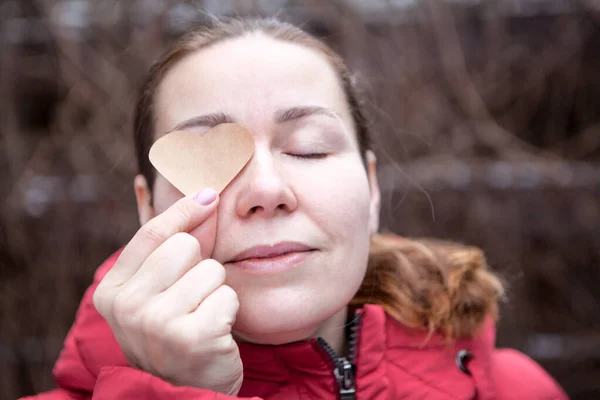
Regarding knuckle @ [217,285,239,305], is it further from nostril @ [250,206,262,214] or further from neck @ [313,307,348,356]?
neck @ [313,307,348,356]

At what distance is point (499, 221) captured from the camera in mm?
2570

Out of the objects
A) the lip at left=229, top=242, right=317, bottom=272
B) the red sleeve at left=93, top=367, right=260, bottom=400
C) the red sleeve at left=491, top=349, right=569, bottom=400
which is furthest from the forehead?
the red sleeve at left=491, top=349, right=569, bottom=400

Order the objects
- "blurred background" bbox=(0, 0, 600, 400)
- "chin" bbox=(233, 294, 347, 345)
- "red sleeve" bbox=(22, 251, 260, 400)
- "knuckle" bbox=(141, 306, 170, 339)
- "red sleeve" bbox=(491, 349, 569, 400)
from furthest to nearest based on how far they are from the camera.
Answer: "blurred background" bbox=(0, 0, 600, 400) < "red sleeve" bbox=(491, 349, 569, 400) < "red sleeve" bbox=(22, 251, 260, 400) < "chin" bbox=(233, 294, 347, 345) < "knuckle" bbox=(141, 306, 170, 339)

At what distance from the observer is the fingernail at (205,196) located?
40.2 inches

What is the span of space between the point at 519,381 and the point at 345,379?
1.98 ft

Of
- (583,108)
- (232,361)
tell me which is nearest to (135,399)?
(232,361)

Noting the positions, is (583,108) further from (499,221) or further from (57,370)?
(57,370)

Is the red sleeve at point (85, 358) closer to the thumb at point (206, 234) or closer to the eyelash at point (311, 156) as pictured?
the thumb at point (206, 234)

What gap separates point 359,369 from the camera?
119cm

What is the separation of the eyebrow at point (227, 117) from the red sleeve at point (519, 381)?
85 centimetres

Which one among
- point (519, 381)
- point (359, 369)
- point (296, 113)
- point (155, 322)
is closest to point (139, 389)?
point (155, 322)

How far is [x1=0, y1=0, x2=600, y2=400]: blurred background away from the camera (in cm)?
247

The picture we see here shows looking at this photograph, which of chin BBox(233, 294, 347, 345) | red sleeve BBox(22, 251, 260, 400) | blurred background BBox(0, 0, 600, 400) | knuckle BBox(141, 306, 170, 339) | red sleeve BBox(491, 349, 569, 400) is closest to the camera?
knuckle BBox(141, 306, 170, 339)

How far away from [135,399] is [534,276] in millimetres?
2251
